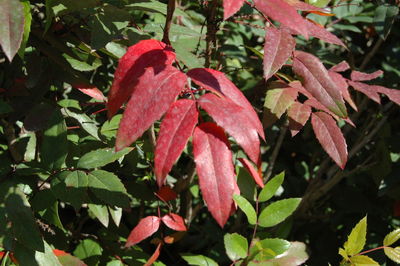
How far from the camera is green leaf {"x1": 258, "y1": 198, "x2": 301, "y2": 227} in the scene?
44.3 inches

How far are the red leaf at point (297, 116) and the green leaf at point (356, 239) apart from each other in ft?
0.77

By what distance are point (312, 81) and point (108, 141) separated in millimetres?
462

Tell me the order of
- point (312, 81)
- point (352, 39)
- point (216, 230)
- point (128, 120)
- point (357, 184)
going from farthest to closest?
point (352, 39) → point (357, 184) → point (216, 230) → point (312, 81) → point (128, 120)

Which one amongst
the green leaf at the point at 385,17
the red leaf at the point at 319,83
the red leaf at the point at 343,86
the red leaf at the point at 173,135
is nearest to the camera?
the red leaf at the point at 173,135

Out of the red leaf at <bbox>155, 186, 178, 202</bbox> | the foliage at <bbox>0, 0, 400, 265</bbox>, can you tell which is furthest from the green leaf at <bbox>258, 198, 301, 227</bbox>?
the red leaf at <bbox>155, 186, 178, 202</bbox>

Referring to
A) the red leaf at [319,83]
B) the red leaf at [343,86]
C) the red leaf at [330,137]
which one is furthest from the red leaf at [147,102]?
the red leaf at [343,86]

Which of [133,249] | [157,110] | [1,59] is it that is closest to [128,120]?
[157,110]

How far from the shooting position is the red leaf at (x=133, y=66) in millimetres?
767

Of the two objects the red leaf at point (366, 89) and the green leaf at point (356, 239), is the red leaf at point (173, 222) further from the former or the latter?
the red leaf at point (366, 89)

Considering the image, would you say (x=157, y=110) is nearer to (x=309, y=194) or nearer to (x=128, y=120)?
(x=128, y=120)

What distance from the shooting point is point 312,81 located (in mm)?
940

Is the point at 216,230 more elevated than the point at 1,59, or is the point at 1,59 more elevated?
the point at 1,59

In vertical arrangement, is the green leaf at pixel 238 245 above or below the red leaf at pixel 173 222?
above

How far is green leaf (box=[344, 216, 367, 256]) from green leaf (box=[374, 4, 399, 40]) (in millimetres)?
561
